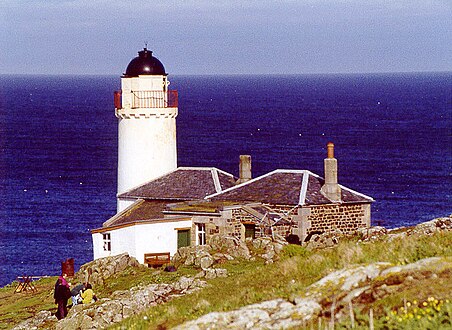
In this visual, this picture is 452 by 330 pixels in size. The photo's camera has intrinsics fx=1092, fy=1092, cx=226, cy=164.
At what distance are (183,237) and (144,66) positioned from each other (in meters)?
13.7

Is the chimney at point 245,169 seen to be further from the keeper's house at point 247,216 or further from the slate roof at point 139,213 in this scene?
the slate roof at point 139,213

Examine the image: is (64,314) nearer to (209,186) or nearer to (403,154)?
(209,186)

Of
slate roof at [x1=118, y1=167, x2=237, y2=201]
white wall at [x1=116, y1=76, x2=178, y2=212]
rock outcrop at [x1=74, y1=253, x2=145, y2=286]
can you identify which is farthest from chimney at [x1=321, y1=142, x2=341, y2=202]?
white wall at [x1=116, y1=76, x2=178, y2=212]

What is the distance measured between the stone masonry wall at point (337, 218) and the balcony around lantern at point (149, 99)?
12.9 m

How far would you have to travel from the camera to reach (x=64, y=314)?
27.8 metres

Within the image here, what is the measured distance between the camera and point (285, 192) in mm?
40656

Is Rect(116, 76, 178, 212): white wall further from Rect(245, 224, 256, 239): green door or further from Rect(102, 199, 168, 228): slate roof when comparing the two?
Rect(245, 224, 256, 239): green door

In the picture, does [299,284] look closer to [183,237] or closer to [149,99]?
[183,237]

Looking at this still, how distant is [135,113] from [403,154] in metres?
80.3

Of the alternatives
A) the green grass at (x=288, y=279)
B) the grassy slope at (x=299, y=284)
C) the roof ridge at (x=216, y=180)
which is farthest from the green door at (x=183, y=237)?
the green grass at (x=288, y=279)

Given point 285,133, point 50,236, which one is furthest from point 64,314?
point 285,133

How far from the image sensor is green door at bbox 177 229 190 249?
39.7 meters

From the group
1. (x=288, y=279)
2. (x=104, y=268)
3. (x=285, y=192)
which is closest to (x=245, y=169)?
(x=285, y=192)

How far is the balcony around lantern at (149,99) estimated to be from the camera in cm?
5084
